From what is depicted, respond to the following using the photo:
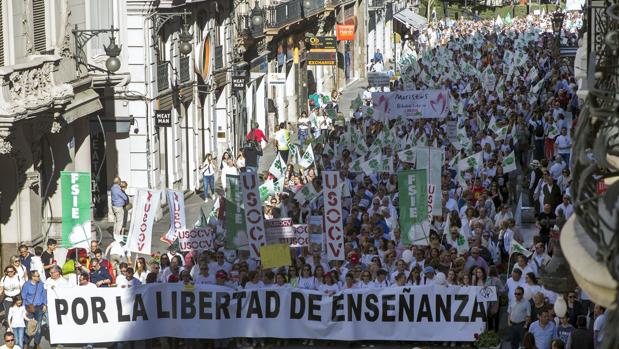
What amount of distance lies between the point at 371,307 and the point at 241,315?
168 centimetres

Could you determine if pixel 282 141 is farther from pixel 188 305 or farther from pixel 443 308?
pixel 443 308

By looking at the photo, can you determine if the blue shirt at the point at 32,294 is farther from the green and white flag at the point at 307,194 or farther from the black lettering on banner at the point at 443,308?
the green and white flag at the point at 307,194

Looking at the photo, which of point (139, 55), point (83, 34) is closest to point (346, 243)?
point (83, 34)

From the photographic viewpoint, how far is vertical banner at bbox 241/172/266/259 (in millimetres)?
21578

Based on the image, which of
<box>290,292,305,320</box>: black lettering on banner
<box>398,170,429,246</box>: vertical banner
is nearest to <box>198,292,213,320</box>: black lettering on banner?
<box>290,292,305,320</box>: black lettering on banner

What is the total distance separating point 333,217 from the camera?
21516 mm

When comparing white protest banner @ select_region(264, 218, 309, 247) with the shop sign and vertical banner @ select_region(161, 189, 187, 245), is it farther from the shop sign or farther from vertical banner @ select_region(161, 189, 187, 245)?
the shop sign

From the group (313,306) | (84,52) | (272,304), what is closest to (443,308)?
(313,306)

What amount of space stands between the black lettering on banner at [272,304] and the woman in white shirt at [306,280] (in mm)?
358

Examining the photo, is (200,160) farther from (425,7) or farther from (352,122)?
(425,7)

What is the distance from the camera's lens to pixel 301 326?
1988 cm

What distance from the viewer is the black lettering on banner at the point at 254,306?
1986cm

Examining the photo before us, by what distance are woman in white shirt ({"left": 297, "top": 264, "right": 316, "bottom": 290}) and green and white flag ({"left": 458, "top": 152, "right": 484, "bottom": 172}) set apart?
7795mm

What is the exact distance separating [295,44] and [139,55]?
2372 cm
